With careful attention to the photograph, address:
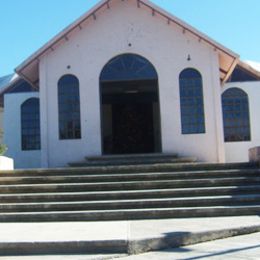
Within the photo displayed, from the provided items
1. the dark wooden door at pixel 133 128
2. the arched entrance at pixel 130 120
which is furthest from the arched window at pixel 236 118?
the dark wooden door at pixel 133 128

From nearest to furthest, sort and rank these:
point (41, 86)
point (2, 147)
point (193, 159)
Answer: point (2, 147)
point (193, 159)
point (41, 86)

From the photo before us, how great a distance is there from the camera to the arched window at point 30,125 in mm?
17219

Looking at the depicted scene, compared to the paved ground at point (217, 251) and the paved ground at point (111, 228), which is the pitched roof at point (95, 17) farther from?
the paved ground at point (217, 251)

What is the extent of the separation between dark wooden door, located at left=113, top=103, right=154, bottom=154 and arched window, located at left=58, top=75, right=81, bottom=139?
4131 millimetres

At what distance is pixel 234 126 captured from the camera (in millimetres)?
16969

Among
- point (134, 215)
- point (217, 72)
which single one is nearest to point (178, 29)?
point (217, 72)

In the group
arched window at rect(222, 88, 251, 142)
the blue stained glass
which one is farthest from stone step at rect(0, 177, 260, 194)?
arched window at rect(222, 88, 251, 142)

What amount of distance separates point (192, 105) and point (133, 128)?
4.73 m

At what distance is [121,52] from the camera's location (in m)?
14.7

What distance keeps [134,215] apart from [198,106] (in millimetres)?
6939

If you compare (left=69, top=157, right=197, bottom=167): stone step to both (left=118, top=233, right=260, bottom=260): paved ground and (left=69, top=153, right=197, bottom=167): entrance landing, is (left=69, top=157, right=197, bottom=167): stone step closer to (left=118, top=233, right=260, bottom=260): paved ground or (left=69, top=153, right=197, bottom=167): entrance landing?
(left=69, top=153, right=197, bottom=167): entrance landing

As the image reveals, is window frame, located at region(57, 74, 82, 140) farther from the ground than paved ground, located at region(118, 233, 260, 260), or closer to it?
farther from the ground

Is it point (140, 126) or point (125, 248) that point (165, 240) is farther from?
point (140, 126)

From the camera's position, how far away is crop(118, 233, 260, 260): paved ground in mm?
5512
